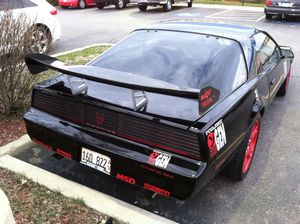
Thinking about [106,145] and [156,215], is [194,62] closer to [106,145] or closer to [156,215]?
[106,145]

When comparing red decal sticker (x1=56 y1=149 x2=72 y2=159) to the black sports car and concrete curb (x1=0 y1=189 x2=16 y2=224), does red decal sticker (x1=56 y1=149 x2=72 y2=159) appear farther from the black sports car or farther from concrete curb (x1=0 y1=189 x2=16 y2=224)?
concrete curb (x1=0 y1=189 x2=16 y2=224)

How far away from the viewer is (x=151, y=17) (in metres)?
15.1

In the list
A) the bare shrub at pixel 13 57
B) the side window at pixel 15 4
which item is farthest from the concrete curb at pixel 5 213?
the side window at pixel 15 4

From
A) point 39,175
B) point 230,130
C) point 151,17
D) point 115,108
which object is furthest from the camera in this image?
point 151,17

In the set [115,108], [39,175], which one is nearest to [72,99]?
[115,108]

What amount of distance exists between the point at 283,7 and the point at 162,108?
13.0m

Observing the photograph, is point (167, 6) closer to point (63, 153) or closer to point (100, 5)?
point (100, 5)

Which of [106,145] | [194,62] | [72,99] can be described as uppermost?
[194,62]

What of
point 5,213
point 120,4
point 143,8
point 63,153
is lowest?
point 63,153

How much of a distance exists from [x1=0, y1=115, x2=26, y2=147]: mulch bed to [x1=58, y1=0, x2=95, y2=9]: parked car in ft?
49.4

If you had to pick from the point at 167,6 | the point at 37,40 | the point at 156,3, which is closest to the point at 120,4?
the point at 156,3

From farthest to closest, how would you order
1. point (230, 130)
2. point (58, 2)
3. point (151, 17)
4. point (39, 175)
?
point (58, 2)
point (151, 17)
point (39, 175)
point (230, 130)

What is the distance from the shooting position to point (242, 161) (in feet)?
10.5

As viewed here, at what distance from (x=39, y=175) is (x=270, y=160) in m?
2.43
